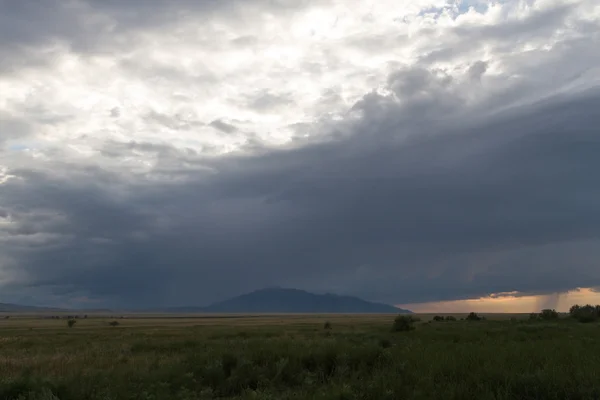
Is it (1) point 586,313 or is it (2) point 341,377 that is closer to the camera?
(2) point 341,377

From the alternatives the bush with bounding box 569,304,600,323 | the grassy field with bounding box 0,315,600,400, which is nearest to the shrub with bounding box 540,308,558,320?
the bush with bounding box 569,304,600,323

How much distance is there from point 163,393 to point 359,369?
6.14 meters

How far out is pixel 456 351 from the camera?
57.1 ft

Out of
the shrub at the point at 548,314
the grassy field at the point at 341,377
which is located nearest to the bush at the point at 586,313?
the shrub at the point at 548,314

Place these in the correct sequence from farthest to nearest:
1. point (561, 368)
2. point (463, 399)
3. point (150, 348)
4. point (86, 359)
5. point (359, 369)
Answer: point (150, 348), point (86, 359), point (359, 369), point (561, 368), point (463, 399)

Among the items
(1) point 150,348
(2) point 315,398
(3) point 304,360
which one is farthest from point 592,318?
(2) point 315,398

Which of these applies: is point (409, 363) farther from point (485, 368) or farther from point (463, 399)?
point (463, 399)

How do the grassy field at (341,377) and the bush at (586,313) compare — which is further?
the bush at (586,313)

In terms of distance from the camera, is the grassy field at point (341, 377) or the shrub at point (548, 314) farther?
the shrub at point (548, 314)

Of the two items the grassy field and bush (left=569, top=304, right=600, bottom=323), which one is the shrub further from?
the grassy field

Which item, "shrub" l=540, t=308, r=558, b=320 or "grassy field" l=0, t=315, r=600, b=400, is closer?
"grassy field" l=0, t=315, r=600, b=400

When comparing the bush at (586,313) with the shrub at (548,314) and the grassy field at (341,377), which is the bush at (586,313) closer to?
the shrub at (548,314)

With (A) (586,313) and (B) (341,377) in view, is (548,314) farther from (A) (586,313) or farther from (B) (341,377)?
(B) (341,377)

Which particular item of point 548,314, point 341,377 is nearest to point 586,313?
point 548,314
